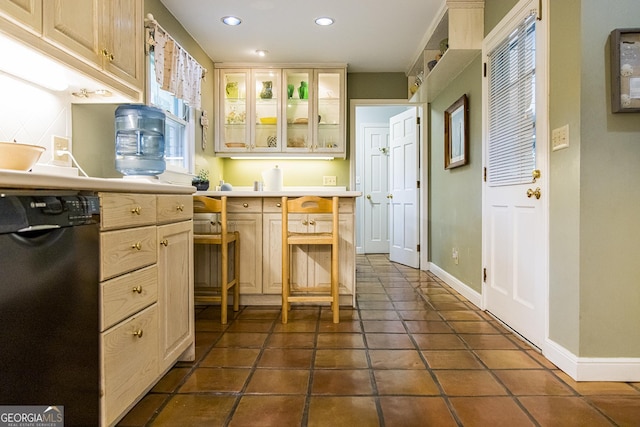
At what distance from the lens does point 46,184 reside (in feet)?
3.25

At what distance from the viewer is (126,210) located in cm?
136

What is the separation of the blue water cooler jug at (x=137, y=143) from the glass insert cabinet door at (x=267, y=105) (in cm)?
190

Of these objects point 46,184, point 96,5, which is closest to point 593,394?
point 46,184

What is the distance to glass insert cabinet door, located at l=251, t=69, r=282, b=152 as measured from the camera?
442 centimetres

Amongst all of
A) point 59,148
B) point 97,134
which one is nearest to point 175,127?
point 97,134

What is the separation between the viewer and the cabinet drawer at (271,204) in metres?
2.99

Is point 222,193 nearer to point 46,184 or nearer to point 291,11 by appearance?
point 291,11

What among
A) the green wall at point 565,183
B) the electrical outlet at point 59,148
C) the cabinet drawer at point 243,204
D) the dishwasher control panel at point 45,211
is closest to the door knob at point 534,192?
the green wall at point 565,183

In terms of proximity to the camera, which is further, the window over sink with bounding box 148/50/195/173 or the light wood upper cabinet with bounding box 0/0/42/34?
the window over sink with bounding box 148/50/195/173

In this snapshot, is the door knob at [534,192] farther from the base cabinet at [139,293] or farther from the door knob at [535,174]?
the base cabinet at [139,293]

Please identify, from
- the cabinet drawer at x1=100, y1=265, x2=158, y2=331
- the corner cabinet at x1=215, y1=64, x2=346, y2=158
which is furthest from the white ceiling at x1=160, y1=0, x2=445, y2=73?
the cabinet drawer at x1=100, y1=265, x2=158, y2=331

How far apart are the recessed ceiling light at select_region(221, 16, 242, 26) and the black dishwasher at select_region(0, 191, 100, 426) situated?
8.92 ft

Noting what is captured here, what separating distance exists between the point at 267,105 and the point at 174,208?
296cm

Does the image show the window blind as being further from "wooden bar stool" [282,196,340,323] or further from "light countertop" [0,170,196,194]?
"light countertop" [0,170,196,194]
